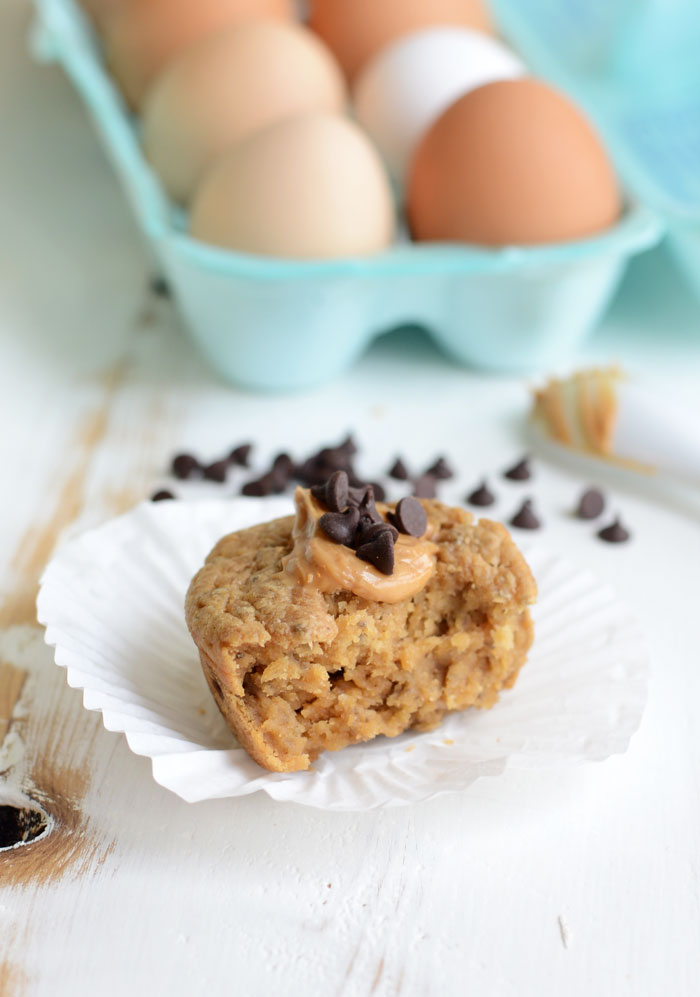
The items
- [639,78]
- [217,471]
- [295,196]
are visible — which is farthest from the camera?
[639,78]

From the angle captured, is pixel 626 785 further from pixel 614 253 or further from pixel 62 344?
pixel 62 344

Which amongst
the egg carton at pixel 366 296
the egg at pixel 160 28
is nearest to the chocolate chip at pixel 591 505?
the egg carton at pixel 366 296

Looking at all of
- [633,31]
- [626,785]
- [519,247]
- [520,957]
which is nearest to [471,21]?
[633,31]

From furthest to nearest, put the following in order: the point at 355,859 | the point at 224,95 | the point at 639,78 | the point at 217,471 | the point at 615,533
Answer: the point at 639,78
the point at 224,95
the point at 217,471
the point at 615,533
the point at 355,859

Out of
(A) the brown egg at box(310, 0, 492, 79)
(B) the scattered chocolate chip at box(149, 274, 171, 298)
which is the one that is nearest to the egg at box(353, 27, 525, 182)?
(A) the brown egg at box(310, 0, 492, 79)

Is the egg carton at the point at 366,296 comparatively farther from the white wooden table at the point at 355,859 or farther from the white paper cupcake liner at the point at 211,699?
the white paper cupcake liner at the point at 211,699

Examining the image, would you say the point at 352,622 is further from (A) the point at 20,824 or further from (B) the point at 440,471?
(B) the point at 440,471

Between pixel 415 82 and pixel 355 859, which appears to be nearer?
pixel 355 859

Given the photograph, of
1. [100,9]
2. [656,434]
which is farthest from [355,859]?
[100,9]
